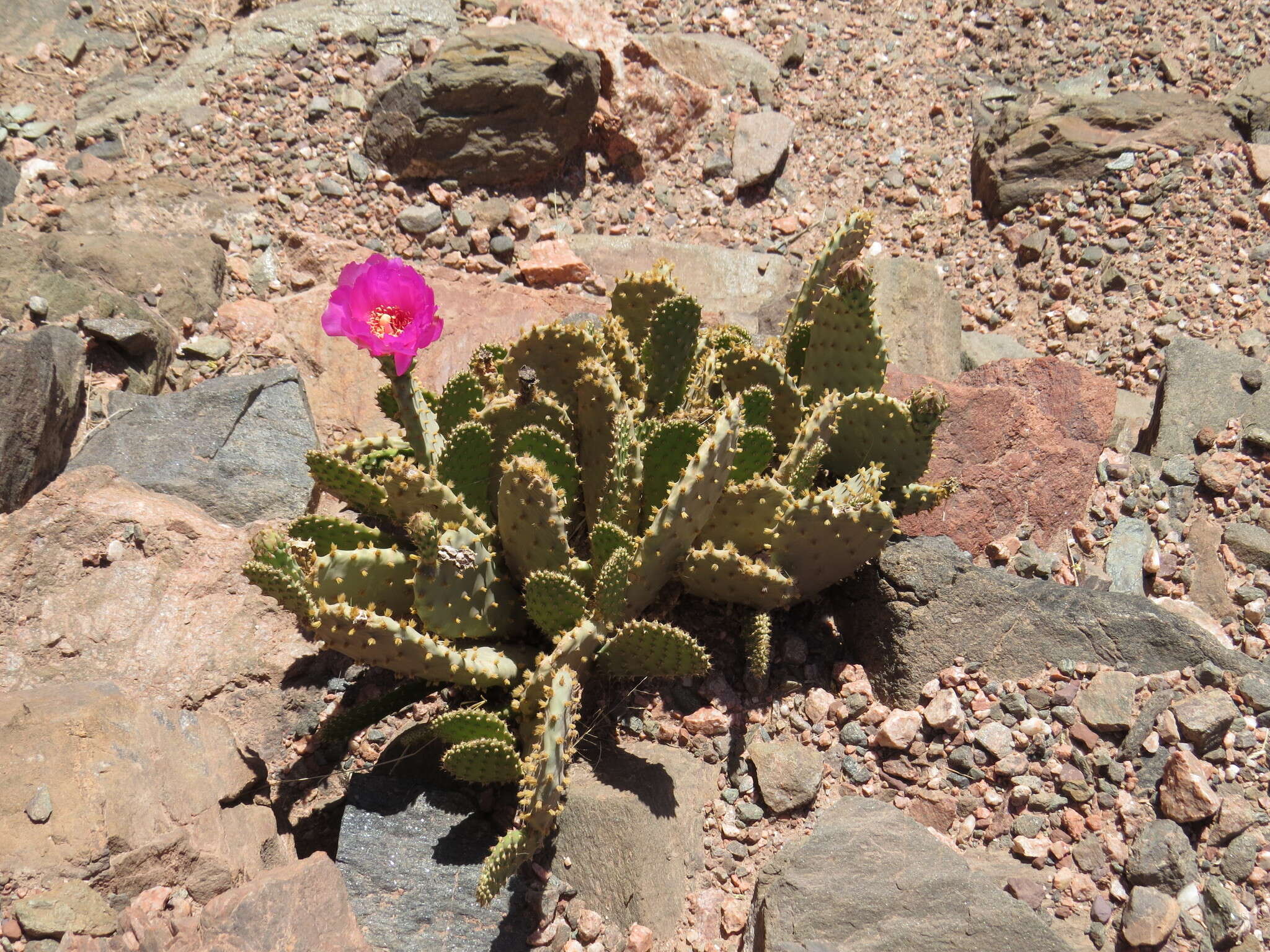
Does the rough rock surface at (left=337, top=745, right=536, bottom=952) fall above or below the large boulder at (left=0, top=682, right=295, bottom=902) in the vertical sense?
below

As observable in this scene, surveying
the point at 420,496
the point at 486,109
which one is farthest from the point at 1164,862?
the point at 486,109

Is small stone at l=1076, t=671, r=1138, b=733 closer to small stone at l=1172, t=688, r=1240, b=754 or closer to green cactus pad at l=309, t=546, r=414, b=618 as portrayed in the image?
small stone at l=1172, t=688, r=1240, b=754

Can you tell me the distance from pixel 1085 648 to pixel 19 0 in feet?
22.3

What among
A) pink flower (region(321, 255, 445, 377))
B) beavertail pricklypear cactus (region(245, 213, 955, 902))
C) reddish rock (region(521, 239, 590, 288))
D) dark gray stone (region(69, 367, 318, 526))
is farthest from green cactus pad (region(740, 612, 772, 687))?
reddish rock (region(521, 239, 590, 288))

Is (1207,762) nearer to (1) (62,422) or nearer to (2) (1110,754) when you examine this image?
(2) (1110,754)

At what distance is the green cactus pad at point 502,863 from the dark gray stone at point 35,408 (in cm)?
219

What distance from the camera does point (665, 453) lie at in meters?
3.15

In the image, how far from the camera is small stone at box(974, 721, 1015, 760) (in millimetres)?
2971

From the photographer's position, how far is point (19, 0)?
6.21 meters

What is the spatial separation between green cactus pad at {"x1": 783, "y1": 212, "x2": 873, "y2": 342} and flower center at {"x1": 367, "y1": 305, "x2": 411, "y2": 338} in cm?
155

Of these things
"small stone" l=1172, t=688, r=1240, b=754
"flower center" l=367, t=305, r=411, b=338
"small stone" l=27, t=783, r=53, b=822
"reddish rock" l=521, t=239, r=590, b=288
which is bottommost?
"small stone" l=27, t=783, r=53, b=822

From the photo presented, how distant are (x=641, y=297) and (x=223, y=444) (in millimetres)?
1630

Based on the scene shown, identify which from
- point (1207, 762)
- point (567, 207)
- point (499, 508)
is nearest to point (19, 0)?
point (567, 207)

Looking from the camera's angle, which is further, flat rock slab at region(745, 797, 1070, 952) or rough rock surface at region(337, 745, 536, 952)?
rough rock surface at region(337, 745, 536, 952)
